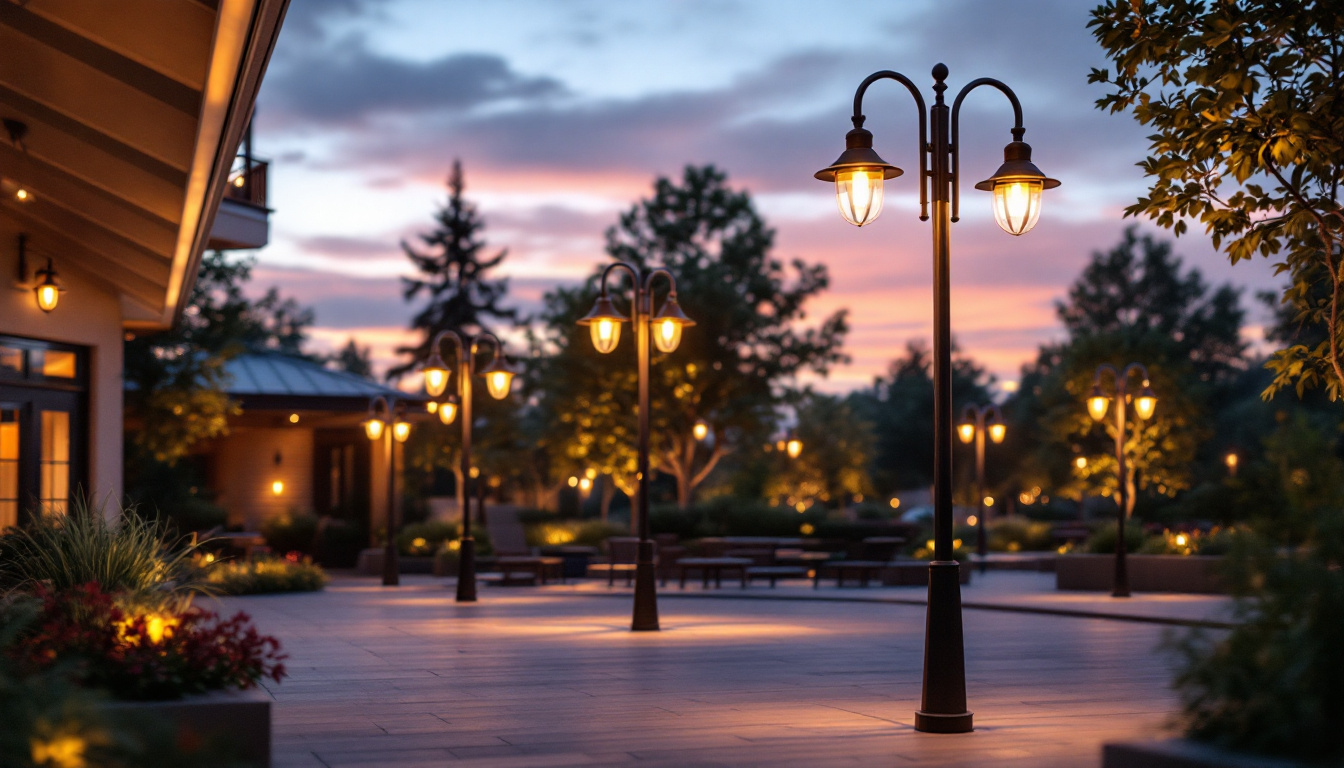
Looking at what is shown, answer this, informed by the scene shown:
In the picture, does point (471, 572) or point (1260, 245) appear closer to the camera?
point (1260, 245)

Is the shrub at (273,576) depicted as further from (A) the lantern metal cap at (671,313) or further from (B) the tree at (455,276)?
(B) the tree at (455,276)

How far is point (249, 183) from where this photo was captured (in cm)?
1994

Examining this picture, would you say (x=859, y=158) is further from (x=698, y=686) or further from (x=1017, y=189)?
(x=698, y=686)

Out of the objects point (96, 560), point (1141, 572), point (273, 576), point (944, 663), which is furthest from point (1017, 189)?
point (273, 576)

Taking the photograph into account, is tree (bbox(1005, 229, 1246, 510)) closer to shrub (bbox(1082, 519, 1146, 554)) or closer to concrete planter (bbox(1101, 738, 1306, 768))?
shrub (bbox(1082, 519, 1146, 554))

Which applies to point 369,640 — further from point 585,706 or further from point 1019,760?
point 1019,760

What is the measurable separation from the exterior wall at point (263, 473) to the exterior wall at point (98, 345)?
2212cm

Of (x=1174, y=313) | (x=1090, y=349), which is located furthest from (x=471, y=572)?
(x=1174, y=313)

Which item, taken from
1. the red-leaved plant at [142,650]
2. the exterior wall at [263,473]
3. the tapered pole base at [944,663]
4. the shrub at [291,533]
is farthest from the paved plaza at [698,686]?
the exterior wall at [263,473]

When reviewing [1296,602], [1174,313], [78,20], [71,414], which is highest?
[1174,313]

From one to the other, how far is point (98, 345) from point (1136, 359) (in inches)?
1183

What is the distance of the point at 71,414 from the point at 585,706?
1036 cm

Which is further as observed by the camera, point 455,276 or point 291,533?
point 455,276

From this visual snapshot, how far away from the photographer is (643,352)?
15977 mm
